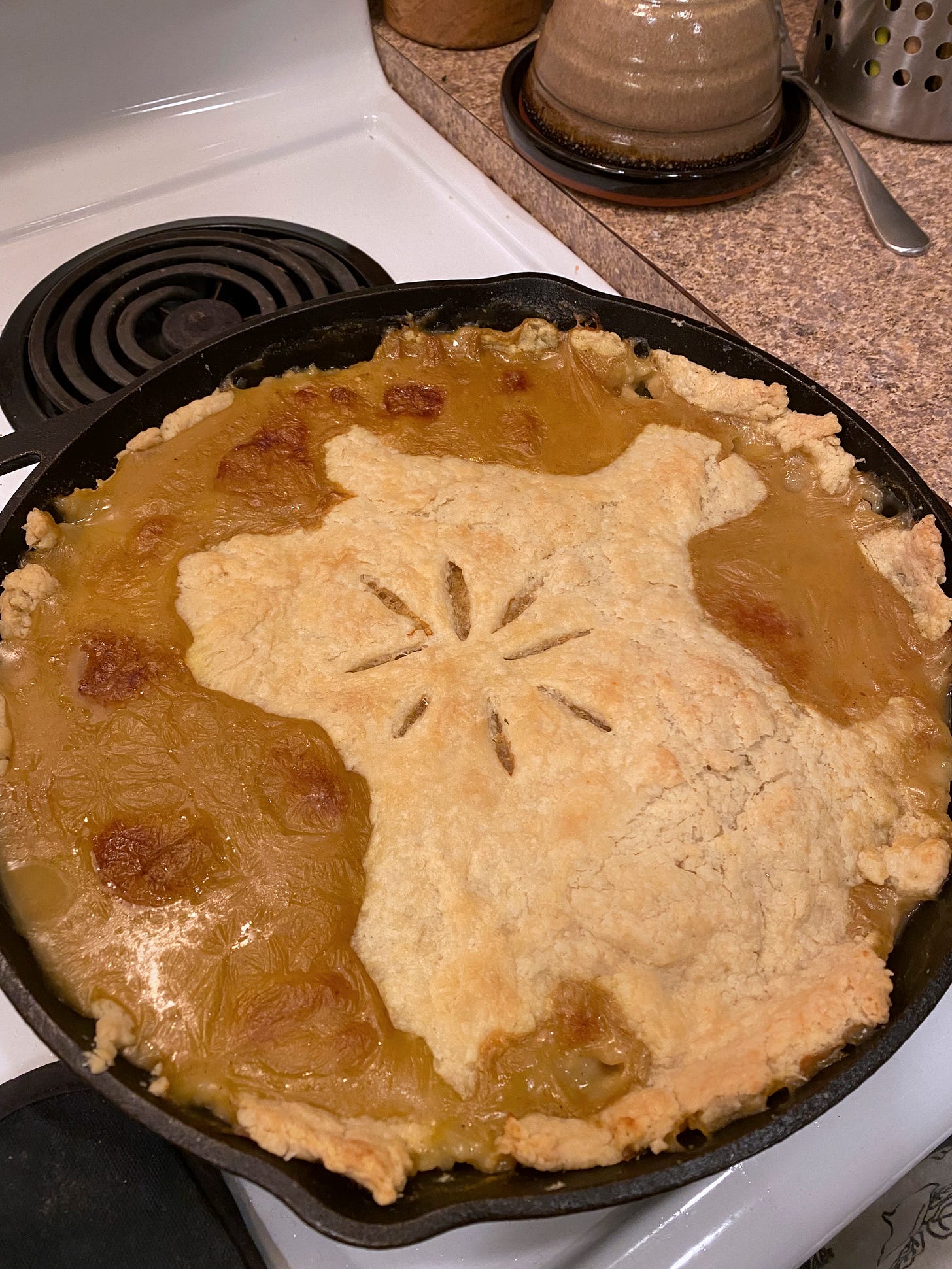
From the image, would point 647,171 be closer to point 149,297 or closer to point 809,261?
point 809,261

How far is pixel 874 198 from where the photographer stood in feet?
7.18

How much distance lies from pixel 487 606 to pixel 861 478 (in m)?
0.69

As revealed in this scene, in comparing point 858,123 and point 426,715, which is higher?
point 858,123

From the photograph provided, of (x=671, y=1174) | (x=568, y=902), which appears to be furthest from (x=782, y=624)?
(x=671, y=1174)

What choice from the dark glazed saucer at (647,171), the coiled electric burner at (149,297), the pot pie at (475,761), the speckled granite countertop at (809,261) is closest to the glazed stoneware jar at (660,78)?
the dark glazed saucer at (647,171)

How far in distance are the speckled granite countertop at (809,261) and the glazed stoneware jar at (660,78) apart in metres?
0.15

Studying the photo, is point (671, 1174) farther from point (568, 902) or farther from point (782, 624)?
point (782, 624)

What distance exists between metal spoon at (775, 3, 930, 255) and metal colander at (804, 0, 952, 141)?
0.13m

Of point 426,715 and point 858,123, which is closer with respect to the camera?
point 426,715

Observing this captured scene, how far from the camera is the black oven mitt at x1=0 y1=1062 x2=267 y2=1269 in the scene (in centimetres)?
114

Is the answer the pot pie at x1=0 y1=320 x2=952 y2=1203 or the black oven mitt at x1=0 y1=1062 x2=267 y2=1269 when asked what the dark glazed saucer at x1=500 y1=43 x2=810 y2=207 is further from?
the black oven mitt at x1=0 y1=1062 x2=267 y2=1269

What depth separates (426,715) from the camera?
51.0 inches

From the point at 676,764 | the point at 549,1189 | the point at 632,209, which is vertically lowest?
the point at 549,1189

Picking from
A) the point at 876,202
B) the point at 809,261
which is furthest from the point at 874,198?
the point at 809,261
